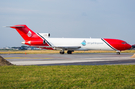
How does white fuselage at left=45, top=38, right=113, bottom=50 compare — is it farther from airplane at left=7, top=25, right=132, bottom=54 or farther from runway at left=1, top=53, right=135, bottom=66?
runway at left=1, top=53, right=135, bottom=66

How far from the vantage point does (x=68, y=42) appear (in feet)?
150

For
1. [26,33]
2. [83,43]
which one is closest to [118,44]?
[83,43]

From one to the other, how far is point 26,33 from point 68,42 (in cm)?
1028

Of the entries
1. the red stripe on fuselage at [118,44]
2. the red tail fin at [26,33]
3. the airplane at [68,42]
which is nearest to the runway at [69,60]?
the red stripe on fuselage at [118,44]

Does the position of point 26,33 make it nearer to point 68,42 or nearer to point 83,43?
point 68,42

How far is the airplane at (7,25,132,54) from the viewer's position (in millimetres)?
43594

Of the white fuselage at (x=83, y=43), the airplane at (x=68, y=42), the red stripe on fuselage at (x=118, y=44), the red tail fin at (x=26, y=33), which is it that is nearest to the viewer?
the red stripe on fuselage at (x=118, y=44)

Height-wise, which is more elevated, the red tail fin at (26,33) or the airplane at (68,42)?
the red tail fin at (26,33)

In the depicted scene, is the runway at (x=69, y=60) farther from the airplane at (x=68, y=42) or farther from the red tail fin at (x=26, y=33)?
the red tail fin at (x=26, y=33)

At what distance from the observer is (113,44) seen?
4303cm

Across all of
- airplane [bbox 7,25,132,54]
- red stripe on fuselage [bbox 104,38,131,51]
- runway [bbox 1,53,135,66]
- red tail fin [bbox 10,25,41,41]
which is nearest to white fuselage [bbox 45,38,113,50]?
airplane [bbox 7,25,132,54]

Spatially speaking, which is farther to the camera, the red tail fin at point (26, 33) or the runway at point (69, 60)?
the red tail fin at point (26, 33)

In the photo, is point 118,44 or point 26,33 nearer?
point 118,44

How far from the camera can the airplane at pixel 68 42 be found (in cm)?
4359
